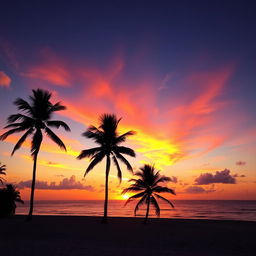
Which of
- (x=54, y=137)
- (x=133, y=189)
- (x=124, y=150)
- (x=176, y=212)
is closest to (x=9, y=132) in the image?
(x=54, y=137)

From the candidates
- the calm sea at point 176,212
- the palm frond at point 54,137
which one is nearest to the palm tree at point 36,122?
the palm frond at point 54,137

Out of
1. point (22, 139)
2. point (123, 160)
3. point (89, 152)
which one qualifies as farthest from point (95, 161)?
point (22, 139)

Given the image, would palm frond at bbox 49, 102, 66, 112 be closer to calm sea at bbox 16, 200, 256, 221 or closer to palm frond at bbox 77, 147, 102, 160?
palm frond at bbox 77, 147, 102, 160

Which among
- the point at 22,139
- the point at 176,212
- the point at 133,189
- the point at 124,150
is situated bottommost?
the point at 176,212

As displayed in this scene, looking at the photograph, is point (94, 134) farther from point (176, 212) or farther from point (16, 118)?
point (176, 212)

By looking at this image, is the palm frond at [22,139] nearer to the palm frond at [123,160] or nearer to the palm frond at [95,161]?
the palm frond at [95,161]

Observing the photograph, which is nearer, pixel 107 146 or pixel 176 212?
pixel 107 146

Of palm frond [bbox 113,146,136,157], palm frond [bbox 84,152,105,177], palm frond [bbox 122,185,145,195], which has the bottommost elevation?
palm frond [bbox 122,185,145,195]

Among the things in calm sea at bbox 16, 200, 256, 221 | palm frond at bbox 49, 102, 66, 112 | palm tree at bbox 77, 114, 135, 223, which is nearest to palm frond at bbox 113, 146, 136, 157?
palm tree at bbox 77, 114, 135, 223

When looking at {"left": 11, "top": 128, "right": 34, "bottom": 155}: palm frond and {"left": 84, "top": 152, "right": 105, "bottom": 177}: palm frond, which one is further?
{"left": 84, "top": 152, "right": 105, "bottom": 177}: palm frond

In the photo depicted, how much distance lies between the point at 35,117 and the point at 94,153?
21.8ft

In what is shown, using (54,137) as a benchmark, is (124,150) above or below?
below

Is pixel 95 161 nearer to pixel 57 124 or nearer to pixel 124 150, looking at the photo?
pixel 124 150

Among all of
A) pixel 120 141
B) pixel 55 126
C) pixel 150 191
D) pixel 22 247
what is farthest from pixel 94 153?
pixel 22 247
